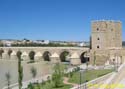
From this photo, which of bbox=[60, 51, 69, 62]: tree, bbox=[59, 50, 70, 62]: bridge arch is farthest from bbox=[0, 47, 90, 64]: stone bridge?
bbox=[60, 51, 69, 62]: tree

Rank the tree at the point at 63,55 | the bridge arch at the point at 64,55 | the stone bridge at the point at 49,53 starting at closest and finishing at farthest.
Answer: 1. the stone bridge at the point at 49,53
2. the bridge arch at the point at 64,55
3. the tree at the point at 63,55

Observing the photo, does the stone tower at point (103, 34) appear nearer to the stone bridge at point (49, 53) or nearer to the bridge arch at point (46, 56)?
the stone bridge at point (49, 53)

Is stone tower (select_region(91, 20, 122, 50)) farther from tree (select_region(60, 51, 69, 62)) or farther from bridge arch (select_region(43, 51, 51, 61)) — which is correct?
bridge arch (select_region(43, 51, 51, 61))

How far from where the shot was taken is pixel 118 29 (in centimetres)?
4894

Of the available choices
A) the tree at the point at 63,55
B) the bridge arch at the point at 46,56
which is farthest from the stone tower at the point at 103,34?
the bridge arch at the point at 46,56

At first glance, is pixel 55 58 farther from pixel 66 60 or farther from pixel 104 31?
pixel 104 31

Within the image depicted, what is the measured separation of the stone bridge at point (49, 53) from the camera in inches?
2076

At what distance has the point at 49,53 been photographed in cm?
5847

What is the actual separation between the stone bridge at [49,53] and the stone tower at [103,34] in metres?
4.68

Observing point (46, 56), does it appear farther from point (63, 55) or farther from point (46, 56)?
point (63, 55)

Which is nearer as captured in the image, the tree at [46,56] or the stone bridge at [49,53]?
the stone bridge at [49,53]

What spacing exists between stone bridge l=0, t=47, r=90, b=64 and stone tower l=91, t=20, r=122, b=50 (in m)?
4.68

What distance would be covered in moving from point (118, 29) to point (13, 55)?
22.7 metres

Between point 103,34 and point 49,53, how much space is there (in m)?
14.2
